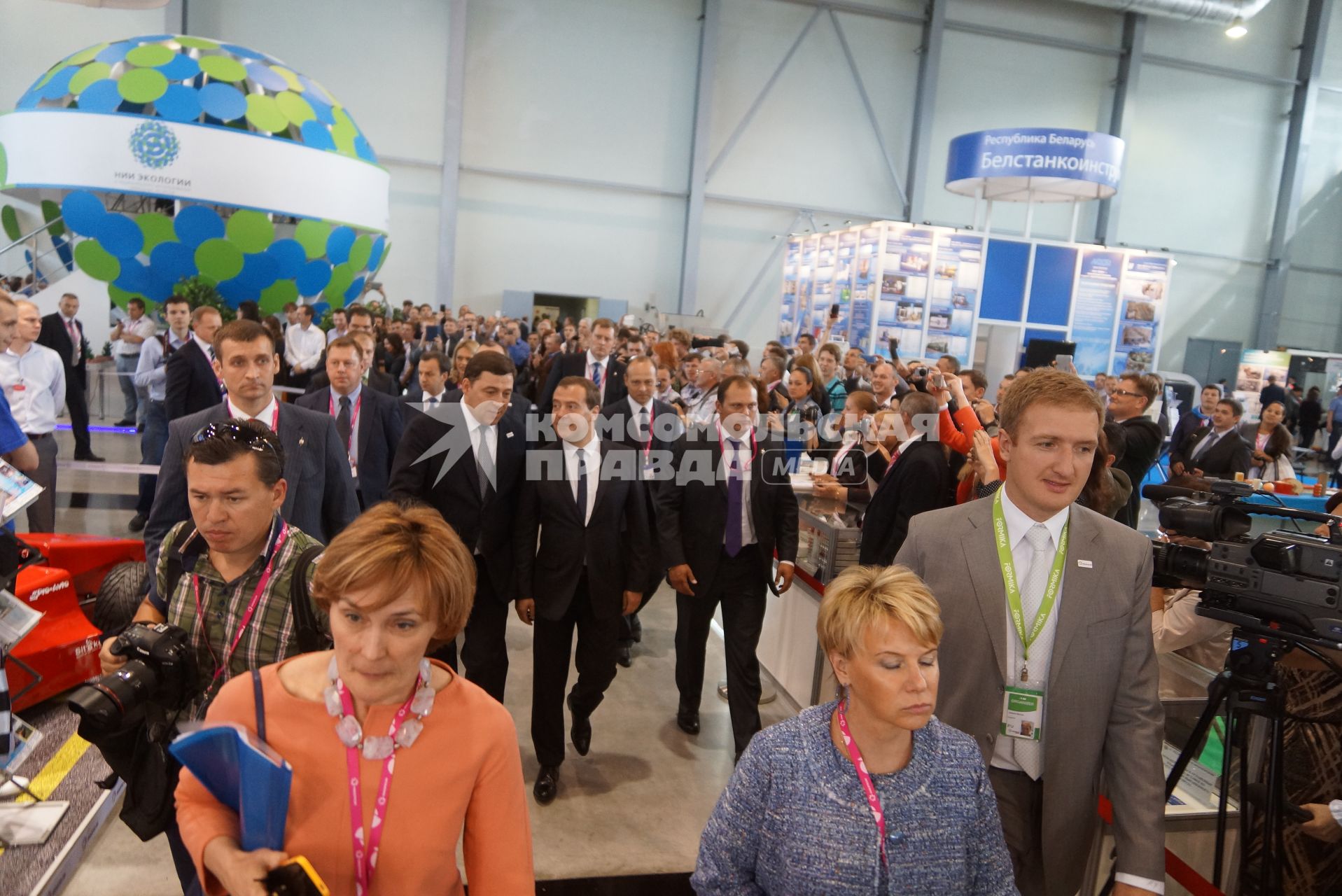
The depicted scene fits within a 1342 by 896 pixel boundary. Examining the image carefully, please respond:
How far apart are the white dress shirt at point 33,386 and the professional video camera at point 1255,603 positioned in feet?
20.1

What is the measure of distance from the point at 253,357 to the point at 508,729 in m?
2.19

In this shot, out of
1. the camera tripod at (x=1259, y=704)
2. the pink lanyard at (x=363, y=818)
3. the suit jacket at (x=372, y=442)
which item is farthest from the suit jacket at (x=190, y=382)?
the camera tripod at (x=1259, y=704)

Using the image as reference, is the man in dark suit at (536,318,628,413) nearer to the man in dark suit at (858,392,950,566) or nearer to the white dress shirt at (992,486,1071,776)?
the man in dark suit at (858,392,950,566)

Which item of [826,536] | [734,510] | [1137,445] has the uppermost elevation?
A: [1137,445]

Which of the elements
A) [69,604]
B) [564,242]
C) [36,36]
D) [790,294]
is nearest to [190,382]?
[69,604]

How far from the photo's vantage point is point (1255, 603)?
5.78 ft

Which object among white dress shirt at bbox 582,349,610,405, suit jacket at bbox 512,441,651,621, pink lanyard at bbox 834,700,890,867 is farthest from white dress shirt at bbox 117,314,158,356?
pink lanyard at bbox 834,700,890,867

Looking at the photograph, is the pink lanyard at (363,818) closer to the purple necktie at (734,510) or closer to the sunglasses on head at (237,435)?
the sunglasses on head at (237,435)

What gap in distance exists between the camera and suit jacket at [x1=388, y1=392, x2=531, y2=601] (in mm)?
3506

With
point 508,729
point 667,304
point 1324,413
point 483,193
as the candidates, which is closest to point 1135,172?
point 1324,413

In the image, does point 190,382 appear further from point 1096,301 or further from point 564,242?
point 1096,301

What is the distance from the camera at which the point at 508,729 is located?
4.74 ft

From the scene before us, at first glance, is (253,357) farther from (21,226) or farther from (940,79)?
(940,79)

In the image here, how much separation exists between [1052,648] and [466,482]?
2.42 meters
